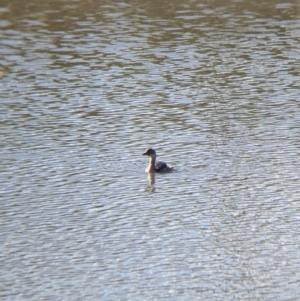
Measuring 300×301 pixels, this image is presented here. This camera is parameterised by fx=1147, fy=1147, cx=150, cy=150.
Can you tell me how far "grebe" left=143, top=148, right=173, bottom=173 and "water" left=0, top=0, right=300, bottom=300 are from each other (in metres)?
0.12

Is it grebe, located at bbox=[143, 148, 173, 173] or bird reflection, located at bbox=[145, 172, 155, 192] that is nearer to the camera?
bird reflection, located at bbox=[145, 172, 155, 192]

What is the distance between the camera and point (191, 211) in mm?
13516

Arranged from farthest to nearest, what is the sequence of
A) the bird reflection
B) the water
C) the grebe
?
the grebe < the bird reflection < the water

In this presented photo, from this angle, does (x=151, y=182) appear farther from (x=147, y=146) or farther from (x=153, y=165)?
(x=147, y=146)

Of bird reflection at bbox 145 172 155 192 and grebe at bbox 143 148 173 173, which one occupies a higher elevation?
grebe at bbox 143 148 173 173

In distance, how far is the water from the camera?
11711 mm

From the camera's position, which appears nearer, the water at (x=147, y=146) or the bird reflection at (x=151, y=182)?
the water at (x=147, y=146)

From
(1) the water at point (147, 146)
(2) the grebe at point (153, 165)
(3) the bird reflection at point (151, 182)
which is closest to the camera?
(1) the water at point (147, 146)

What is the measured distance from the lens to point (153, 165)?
1490cm

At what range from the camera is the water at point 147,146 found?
11.7m

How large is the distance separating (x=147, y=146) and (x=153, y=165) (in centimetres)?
130

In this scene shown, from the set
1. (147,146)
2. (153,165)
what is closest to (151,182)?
(153,165)

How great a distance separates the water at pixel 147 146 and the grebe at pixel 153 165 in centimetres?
12

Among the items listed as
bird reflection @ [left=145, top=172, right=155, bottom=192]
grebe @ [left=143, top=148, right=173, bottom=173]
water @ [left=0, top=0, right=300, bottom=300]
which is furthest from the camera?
grebe @ [left=143, top=148, right=173, bottom=173]
